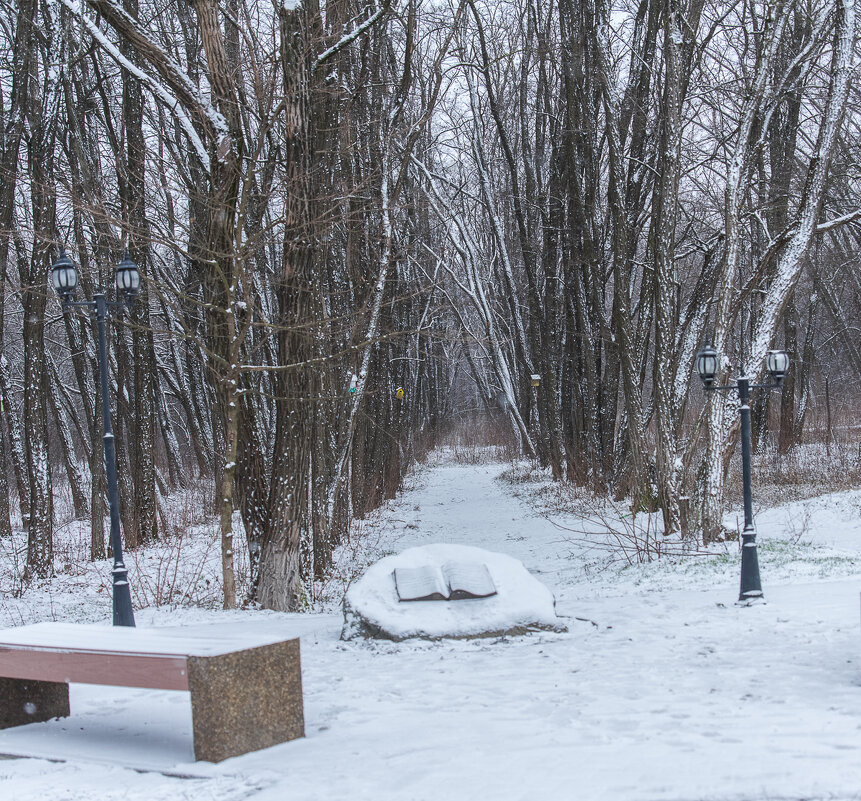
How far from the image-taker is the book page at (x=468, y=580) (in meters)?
7.32

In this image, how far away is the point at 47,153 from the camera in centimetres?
1448

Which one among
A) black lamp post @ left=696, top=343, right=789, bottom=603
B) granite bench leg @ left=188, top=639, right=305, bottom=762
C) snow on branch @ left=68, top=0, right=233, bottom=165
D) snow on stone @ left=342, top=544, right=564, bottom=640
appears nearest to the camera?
granite bench leg @ left=188, top=639, right=305, bottom=762

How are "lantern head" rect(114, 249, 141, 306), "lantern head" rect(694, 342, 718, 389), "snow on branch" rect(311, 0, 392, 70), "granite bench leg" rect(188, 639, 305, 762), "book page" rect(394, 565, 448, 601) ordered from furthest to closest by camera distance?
"snow on branch" rect(311, 0, 392, 70), "lantern head" rect(694, 342, 718, 389), "lantern head" rect(114, 249, 141, 306), "book page" rect(394, 565, 448, 601), "granite bench leg" rect(188, 639, 305, 762)

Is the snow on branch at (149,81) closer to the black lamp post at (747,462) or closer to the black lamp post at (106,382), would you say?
the black lamp post at (106,382)

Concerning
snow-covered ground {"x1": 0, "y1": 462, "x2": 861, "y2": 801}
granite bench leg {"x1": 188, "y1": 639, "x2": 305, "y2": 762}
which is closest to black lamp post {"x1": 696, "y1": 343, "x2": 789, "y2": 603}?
snow-covered ground {"x1": 0, "y1": 462, "x2": 861, "y2": 801}

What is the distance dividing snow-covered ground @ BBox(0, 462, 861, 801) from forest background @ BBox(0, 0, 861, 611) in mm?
3325

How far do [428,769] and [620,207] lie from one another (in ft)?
39.2

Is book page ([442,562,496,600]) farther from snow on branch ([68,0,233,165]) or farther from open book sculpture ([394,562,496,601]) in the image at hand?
snow on branch ([68,0,233,165])

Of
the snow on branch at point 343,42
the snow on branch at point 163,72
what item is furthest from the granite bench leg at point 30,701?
the snow on branch at point 343,42

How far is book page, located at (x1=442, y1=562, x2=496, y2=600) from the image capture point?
7324 millimetres

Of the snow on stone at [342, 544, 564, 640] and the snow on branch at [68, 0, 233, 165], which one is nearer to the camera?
the snow on stone at [342, 544, 564, 640]

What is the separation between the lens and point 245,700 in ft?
14.7

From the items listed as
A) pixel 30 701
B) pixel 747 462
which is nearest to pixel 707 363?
pixel 747 462

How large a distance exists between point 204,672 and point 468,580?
134 inches
